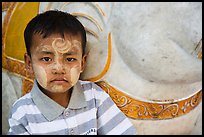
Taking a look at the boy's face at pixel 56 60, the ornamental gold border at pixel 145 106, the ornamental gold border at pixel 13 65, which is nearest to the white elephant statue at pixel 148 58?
the ornamental gold border at pixel 145 106

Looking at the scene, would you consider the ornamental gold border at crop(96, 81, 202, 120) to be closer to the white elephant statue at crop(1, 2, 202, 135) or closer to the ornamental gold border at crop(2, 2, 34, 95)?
the white elephant statue at crop(1, 2, 202, 135)

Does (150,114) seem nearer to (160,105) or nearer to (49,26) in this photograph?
(160,105)

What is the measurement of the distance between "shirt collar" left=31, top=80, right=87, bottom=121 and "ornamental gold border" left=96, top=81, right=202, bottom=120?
7cm

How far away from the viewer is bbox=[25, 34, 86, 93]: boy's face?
0.97 metres

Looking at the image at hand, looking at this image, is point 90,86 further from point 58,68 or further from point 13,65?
point 13,65

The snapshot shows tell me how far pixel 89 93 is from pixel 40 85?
147 mm

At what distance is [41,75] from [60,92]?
0.31ft

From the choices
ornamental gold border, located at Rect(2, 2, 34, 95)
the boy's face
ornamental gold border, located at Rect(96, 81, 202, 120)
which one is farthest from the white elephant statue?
ornamental gold border, located at Rect(2, 2, 34, 95)

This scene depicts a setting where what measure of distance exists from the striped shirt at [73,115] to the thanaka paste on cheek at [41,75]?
7 centimetres

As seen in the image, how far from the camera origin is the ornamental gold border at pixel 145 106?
1.08m

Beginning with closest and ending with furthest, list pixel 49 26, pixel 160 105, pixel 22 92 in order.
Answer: pixel 49 26 < pixel 160 105 < pixel 22 92

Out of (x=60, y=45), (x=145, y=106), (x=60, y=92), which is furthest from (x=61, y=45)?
(x=145, y=106)

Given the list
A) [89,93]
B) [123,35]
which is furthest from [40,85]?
[123,35]

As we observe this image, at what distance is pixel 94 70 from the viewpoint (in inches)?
43.5
